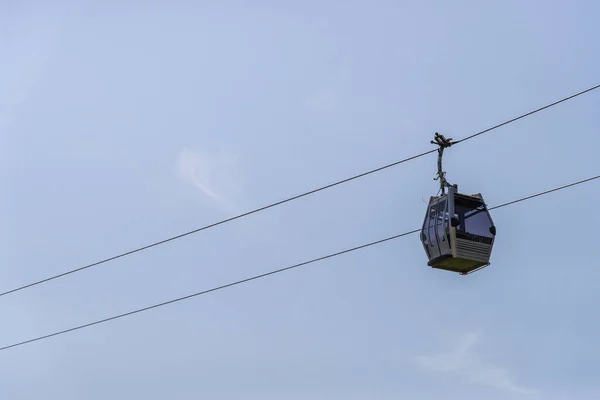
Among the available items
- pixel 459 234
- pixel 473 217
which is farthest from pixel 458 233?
pixel 473 217

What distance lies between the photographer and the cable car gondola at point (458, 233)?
27.0 metres

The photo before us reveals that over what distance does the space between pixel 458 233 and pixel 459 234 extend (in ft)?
0.11

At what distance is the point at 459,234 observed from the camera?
2702cm

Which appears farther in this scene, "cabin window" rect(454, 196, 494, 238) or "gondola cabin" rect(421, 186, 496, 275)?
"cabin window" rect(454, 196, 494, 238)

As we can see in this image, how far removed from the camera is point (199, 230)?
93.0 feet

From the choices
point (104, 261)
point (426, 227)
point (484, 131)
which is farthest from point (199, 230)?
point (484, 131)

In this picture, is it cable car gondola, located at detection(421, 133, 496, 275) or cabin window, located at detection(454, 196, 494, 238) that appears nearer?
cable car gondola, located at detection(421, 133, 496, 275)

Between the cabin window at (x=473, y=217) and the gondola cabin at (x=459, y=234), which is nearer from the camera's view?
the gondola cabin at (x=459, y=234)

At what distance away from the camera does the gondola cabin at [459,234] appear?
88.4 feet

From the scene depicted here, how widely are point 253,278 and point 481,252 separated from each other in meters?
6.28

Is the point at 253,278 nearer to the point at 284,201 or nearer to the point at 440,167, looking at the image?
the point at 284,201

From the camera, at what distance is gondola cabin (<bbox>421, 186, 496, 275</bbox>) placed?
26953 millimetres

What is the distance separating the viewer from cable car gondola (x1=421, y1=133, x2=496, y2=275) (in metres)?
27.0

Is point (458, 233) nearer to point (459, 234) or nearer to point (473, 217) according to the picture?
point (459, 234)
